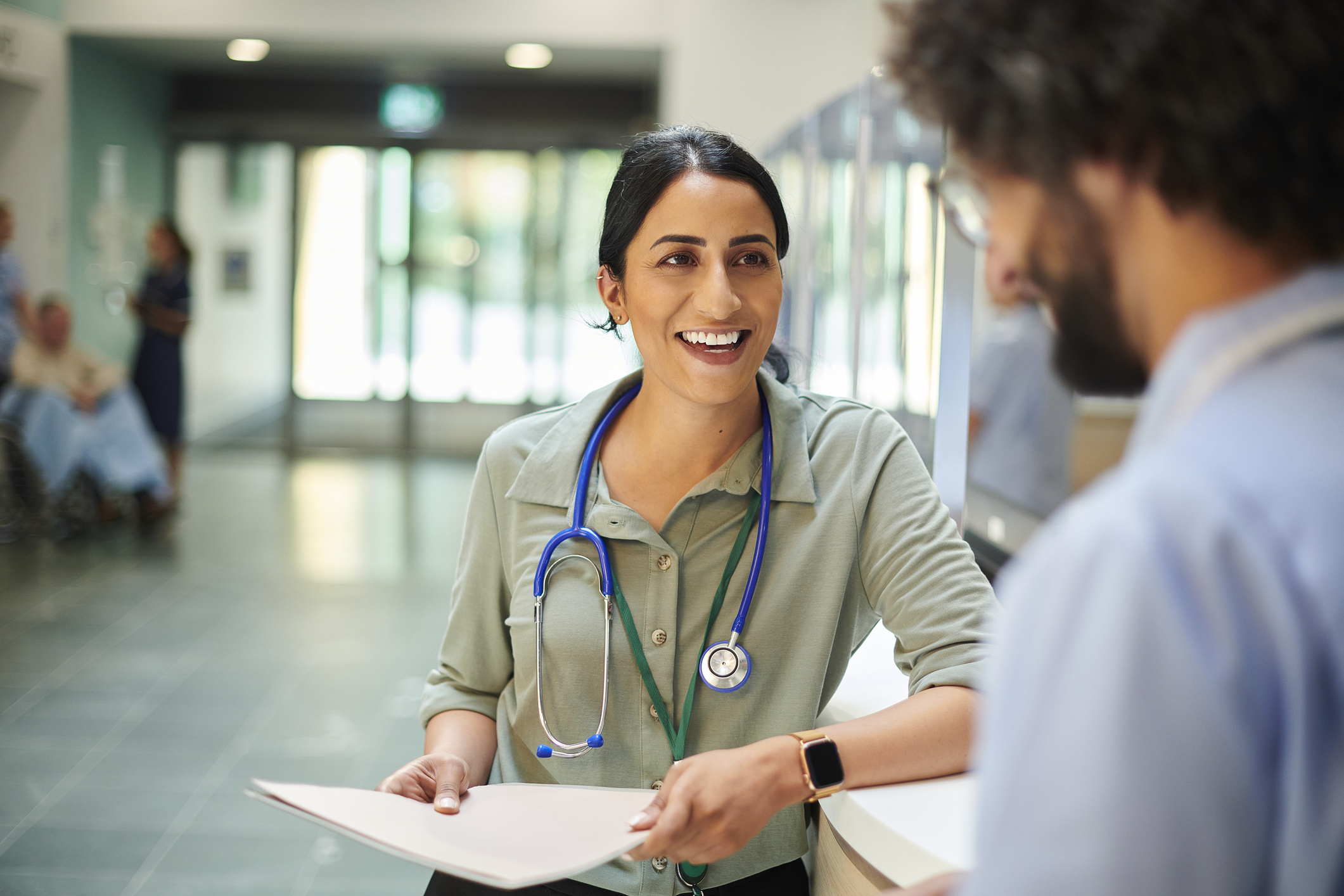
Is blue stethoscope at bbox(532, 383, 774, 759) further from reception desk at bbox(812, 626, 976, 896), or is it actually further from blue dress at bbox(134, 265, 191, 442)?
blue dress at bbox(134, 265, 191, 442)

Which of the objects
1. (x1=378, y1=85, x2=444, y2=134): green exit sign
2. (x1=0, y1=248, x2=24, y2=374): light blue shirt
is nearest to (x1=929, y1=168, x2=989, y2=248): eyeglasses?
(x1=0, y1=248, x2=24, y2=374): light blue shirt

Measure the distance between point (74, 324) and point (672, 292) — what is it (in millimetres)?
8102

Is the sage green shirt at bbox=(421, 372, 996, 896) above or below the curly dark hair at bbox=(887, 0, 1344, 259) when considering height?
below

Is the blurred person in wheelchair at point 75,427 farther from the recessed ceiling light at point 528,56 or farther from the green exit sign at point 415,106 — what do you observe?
the green exit sign at point 415,106

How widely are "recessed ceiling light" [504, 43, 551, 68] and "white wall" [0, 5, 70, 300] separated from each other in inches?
126

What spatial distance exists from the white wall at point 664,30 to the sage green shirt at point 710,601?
579 cm

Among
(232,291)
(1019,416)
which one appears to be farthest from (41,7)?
(1019,416)

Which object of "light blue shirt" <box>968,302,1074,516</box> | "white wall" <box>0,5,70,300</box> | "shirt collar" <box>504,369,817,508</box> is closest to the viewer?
"shirt collar" <box>504,369,817,508</box>

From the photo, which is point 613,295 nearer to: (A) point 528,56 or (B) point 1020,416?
(B) point 1020,416

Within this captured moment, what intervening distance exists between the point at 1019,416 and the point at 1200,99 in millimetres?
3940

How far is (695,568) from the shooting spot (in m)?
1.46

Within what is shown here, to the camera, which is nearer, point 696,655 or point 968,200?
point 968,200

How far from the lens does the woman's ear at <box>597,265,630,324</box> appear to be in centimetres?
168

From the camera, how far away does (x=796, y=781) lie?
3.84ft
